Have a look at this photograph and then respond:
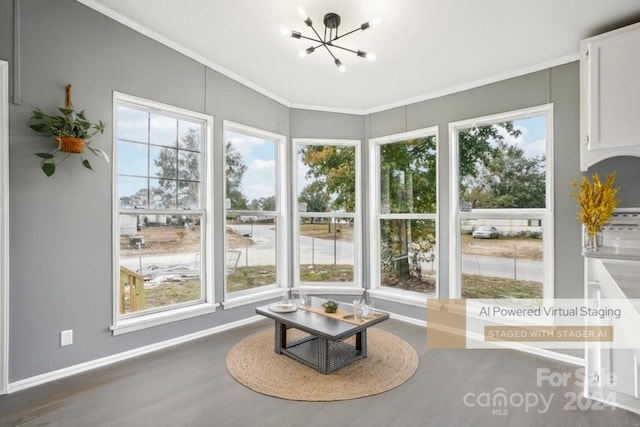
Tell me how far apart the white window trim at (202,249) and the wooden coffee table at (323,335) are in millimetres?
826

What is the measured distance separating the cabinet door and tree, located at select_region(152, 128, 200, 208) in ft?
11.7

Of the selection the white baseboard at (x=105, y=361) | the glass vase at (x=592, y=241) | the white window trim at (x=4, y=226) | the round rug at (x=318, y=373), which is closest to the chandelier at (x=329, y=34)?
the white window trim at (x=4, y=226)

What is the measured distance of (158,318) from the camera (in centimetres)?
325

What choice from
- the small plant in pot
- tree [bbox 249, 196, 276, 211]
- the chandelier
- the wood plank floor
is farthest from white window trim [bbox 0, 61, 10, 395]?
the small plant in pot

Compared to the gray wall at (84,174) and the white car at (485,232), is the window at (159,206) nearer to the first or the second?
the gray wall at (84,174)

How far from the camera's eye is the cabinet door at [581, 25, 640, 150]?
7.72 feet

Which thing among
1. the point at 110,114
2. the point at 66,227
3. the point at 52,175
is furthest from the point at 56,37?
the point at 66,227

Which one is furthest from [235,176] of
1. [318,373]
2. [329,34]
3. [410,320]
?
[410,320]

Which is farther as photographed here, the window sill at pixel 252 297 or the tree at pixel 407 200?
the tree at pixel 407 200

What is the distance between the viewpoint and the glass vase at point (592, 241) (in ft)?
8.42

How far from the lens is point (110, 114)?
2.96 meters

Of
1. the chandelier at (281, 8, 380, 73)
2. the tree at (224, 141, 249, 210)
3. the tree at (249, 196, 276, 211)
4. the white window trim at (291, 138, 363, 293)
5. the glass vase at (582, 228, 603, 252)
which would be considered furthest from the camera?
the white window trim at (291, 138, 363, 293)

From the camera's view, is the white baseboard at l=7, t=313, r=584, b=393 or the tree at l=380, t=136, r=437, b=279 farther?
the tree at l=380, t=136, r=437, b=279

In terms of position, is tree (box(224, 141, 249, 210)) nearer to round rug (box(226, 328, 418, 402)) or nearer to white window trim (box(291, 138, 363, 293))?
white window trim (box(291, 138, 363, 293))
